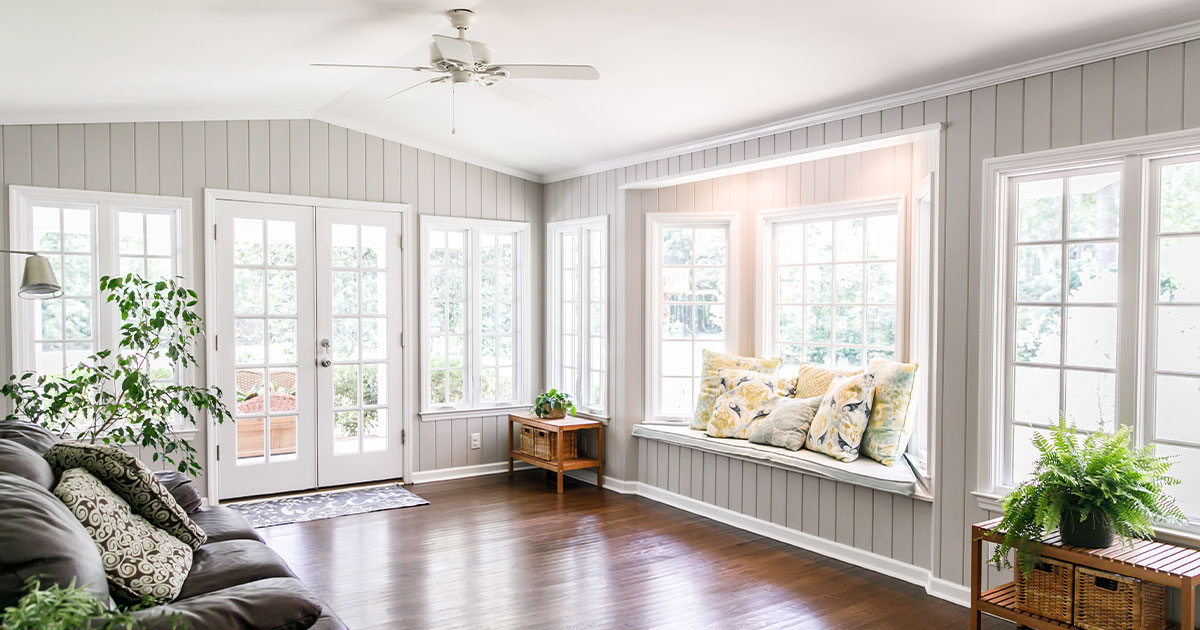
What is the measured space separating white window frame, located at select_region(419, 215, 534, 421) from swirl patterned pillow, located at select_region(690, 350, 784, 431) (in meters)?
1.74

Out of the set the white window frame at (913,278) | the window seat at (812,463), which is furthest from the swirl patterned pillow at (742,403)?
the white window frame at (913,278)

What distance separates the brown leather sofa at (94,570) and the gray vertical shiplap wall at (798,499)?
2.85m

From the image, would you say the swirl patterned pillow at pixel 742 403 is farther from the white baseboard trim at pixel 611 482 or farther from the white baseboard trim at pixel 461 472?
the white baseboard trim at pixel 461 472

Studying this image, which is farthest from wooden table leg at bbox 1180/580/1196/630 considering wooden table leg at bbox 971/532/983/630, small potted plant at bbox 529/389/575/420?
small potted plant at bbox 529/389/575/420

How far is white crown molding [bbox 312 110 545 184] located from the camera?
18.2 ft

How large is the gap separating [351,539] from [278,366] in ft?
5.14

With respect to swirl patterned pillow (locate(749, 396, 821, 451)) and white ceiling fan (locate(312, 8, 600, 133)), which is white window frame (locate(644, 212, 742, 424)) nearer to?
swirl patterned pillow (locate(749, 396, 821, 451))

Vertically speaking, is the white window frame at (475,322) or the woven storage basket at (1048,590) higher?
the white window frame at (475,322)

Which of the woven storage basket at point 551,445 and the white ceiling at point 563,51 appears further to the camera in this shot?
the woven storage basket at point 551,445

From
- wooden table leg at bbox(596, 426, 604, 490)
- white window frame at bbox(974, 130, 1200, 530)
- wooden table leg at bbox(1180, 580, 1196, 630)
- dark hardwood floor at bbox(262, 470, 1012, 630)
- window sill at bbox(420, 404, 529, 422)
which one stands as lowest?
dark hardwood floor at bbox(262, 470, 1012, 630)

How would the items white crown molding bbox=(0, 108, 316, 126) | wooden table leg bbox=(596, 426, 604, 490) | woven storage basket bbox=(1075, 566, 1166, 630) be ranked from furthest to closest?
wooden table leg bbox=(596, 426, 604, 490), white crown molding bbox=(0, 108, 316, 126), woven storage basket bbox=(1075, 566, 1166, 630)

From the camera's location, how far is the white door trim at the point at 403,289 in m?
5.13

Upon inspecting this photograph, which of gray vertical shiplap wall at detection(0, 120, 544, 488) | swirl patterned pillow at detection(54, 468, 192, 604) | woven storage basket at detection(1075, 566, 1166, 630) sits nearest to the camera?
swirl patterned pillow at detection(54, 468, 192, 604)

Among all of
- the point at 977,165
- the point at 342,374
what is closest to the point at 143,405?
the point at 342,374
